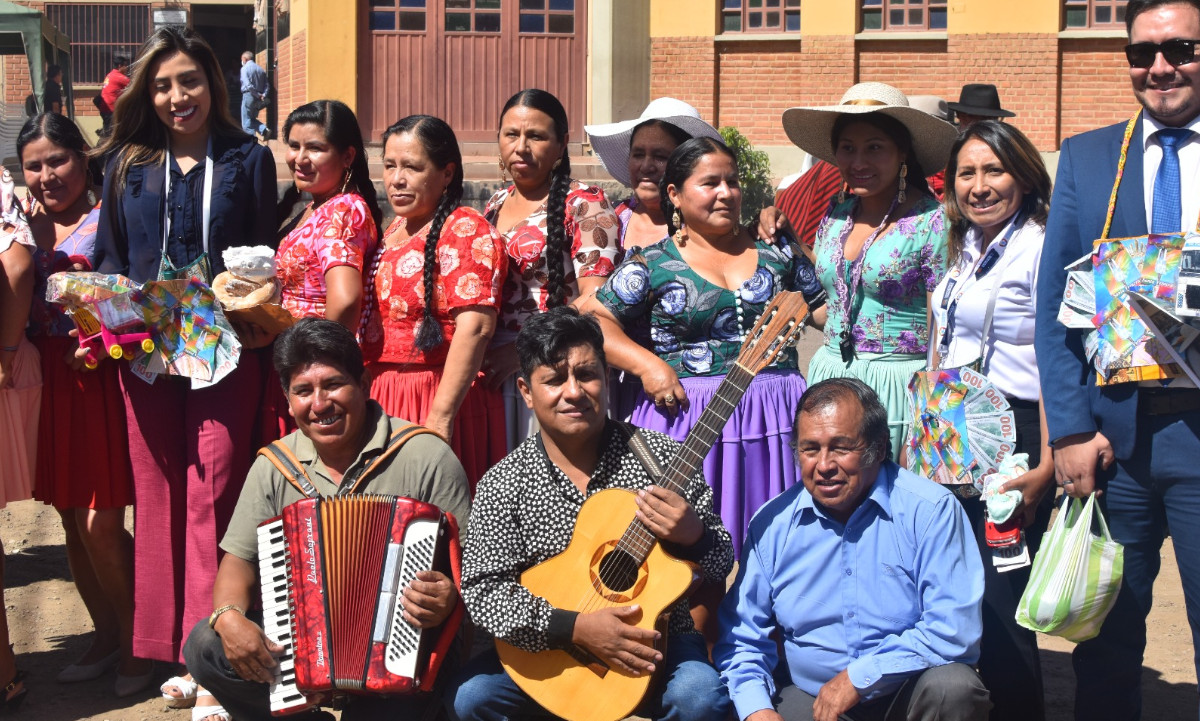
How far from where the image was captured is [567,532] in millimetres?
3932

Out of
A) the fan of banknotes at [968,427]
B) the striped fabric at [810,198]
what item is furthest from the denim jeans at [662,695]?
the striped fabric at [810,198]

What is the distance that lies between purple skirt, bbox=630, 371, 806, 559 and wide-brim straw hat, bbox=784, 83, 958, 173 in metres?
1.09

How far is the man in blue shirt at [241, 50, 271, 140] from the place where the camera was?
21.5 meters

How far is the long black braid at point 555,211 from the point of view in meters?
4.99

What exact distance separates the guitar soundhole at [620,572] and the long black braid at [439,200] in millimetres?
1259

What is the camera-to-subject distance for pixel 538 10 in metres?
18.0

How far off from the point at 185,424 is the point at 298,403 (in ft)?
3.26

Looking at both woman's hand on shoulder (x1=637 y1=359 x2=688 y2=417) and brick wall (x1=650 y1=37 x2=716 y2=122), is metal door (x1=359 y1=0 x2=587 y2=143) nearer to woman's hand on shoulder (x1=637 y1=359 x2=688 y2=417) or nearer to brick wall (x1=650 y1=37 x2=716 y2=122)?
brick wall (x1=650 y1=37 x2=716 y2=122)

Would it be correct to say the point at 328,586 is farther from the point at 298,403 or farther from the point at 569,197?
the point at 569,197

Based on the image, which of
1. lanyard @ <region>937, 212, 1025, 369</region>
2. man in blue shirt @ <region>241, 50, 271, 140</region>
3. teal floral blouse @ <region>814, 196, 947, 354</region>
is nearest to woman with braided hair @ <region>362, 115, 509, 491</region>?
teal floral blouse @ <region>814, 196, 947, 354</region>

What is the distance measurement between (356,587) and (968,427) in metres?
1.93

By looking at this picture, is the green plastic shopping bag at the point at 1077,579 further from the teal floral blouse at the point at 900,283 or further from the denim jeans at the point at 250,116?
the denim jeans at the point at 250,116

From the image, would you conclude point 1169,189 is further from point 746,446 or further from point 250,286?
point 250,286

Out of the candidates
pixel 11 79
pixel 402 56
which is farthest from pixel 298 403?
pixel 11 79
